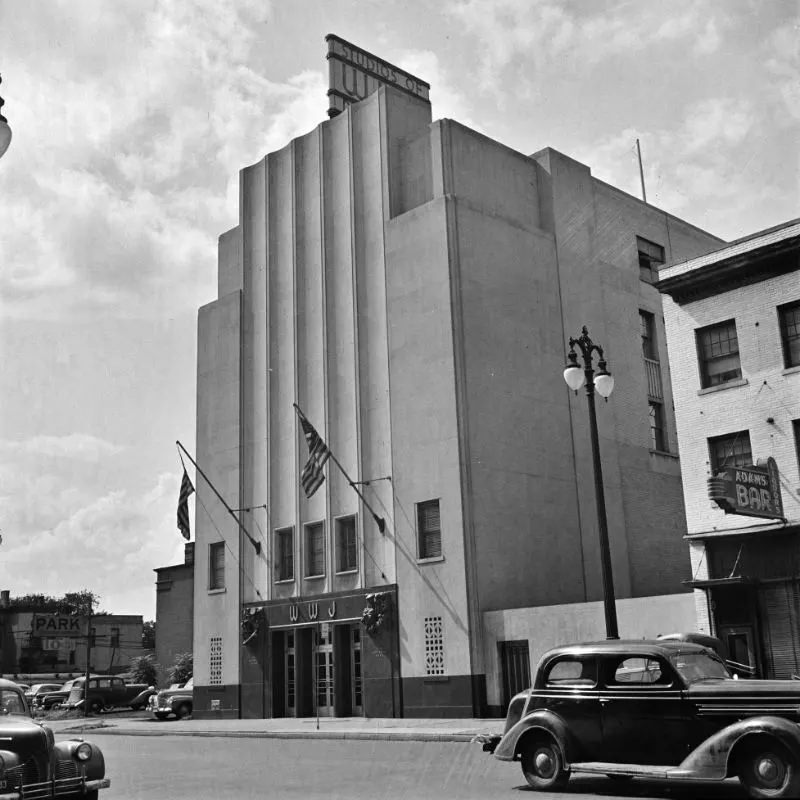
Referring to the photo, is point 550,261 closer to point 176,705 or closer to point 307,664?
point 307,664

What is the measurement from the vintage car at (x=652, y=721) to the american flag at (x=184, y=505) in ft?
84.8

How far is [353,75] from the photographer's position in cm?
4772

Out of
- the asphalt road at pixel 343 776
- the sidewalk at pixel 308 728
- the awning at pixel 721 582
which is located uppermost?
the awning at pixel 721 582

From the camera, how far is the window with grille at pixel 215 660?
40.8 m

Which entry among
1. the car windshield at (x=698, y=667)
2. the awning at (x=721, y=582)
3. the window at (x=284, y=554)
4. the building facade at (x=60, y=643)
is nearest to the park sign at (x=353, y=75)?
the window at (x=284, y=554)

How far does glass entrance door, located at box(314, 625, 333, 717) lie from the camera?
36.6 m

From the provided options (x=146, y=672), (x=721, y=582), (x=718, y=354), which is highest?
(x=718, y=354)

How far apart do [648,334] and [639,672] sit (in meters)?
31.4

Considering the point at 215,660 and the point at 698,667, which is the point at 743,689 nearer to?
the point at 698,667

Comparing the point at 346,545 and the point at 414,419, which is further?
the point at 346,545

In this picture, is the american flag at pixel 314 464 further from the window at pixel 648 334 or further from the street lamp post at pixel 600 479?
the window at pixel 648 334

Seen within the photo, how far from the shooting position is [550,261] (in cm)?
3900

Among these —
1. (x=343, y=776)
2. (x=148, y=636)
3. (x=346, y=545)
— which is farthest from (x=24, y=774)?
(x=148, y=636)

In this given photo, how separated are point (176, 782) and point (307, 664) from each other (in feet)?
71.6
